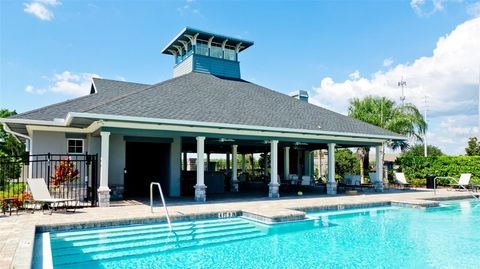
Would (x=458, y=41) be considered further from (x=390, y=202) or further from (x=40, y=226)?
(x=40, y=226)

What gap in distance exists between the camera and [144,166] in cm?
2062

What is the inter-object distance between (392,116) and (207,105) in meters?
17.3

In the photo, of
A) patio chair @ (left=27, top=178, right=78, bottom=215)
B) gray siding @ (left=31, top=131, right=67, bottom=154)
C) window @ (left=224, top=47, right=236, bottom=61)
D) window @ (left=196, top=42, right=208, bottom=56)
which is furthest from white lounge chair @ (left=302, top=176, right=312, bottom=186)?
patio chair @ (left=27, top=178, right=78, bottom=215)

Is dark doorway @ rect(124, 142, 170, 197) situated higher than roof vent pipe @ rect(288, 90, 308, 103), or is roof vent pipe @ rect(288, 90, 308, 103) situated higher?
roof vent pipe @ rect(288, 90, 308, 103)

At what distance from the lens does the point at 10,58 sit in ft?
56.5

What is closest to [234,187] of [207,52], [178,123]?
[178,123]

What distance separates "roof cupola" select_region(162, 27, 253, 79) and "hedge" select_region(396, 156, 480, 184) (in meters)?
13.7

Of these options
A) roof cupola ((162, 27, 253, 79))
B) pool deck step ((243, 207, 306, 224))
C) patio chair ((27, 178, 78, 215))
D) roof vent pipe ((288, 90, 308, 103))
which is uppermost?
roof cupola ((162, 27, 253, 79))

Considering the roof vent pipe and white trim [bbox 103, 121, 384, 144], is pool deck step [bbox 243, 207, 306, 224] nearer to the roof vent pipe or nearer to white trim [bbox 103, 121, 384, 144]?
white trim [bbox 103, 121, 384, 144]

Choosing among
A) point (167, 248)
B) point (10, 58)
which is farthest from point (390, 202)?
point (10, 58)

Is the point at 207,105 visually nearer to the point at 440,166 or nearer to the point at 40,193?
the point at 40,193

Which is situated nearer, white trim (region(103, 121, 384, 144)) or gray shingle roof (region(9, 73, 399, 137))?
→ white trim (region(103, 121, 384, 144))

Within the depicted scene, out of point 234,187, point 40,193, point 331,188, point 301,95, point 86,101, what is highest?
point 301,95

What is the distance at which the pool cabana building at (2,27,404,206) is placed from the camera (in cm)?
1337
